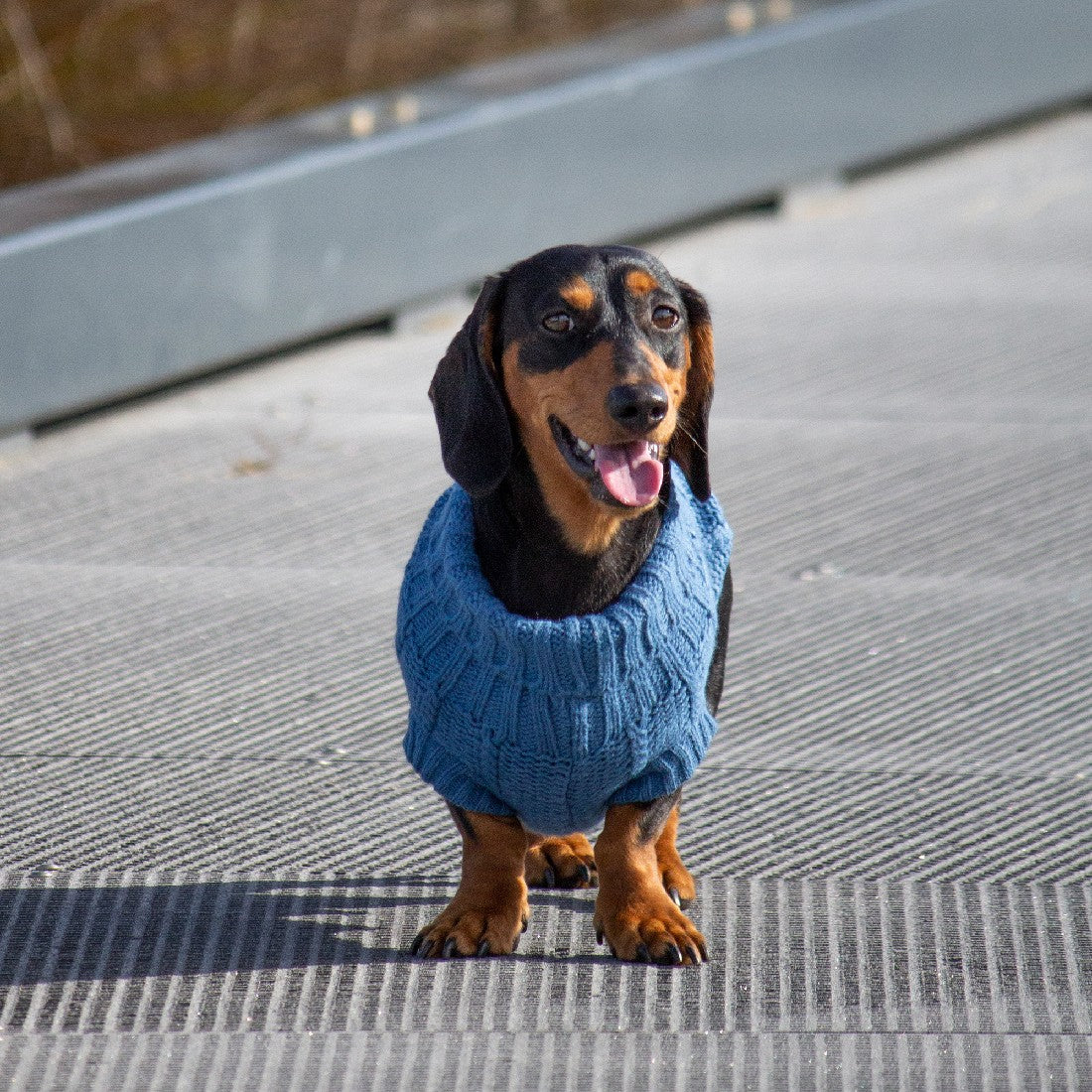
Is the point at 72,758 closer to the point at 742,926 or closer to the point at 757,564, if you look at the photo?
the point at 742,926

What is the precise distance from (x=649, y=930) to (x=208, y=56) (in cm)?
499

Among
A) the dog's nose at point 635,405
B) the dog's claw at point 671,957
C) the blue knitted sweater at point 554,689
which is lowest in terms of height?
the dog's claw at point 671,957

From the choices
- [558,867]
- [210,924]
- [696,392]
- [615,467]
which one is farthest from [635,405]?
[210,924]

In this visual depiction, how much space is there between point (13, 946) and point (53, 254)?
7.26ft

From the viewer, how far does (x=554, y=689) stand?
2.29 metres

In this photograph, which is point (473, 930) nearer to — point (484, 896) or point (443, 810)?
point (484, 896)

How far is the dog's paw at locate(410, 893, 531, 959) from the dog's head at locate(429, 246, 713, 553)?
1.64 ft

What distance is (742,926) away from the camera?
244 cm

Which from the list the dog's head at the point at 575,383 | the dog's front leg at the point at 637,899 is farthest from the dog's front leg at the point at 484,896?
the dog's head at the point at 575,383

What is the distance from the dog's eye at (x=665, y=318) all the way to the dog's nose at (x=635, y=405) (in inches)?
7.5

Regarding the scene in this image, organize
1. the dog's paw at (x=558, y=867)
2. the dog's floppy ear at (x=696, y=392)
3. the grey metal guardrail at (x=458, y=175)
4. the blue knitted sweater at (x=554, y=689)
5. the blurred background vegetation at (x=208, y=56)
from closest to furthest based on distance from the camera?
the blue knitted sweater at (x=554, y=689) → the dog's floppy ear at (x=696, y=392) → the dog's paw at (x=558, y=867) → the grey metal guardrail at (x=458, y=175) → the blurred background vegetation at (x=208, y=56)

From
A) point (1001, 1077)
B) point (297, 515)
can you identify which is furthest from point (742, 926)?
point (297, 515)

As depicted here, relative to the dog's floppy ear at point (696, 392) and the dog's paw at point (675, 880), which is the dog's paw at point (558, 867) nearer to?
the dog's paw at point (675, 880)

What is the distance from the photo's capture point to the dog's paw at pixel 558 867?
2.61 metres
